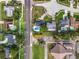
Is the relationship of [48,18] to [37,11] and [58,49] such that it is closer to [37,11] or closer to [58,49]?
[37,11]

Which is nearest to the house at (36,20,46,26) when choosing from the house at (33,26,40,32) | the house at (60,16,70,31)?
the house at (33,26,40,32)

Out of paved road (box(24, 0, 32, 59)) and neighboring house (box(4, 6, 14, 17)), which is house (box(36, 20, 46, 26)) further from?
neighboring house (box(4, 6, 14, 17))

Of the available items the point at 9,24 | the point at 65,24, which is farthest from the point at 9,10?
the point at 65,24

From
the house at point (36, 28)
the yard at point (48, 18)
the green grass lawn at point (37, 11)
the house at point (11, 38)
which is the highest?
the green grass lawn at point (37, 11)

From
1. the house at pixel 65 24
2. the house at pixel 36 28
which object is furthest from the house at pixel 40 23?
the house at pixel 65 24

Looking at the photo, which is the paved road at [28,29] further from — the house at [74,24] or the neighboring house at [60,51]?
the house at [74,24]

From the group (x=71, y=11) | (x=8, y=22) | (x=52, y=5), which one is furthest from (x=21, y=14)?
(x=71, y=11)
